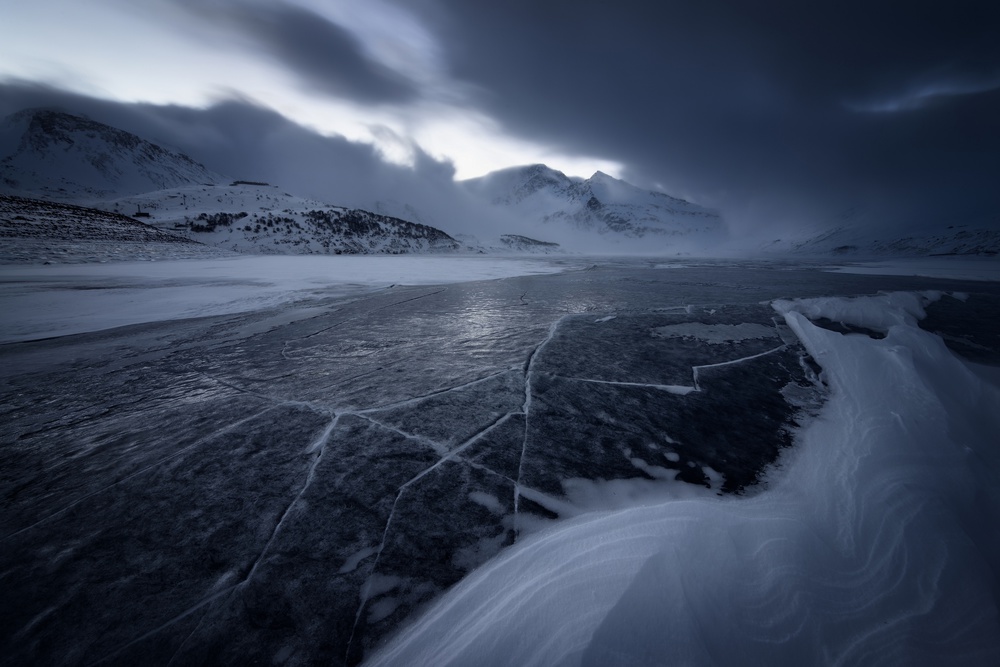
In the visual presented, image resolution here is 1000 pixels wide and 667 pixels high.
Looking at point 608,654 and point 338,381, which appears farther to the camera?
point 338,381

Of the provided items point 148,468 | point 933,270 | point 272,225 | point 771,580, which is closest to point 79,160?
point 272,225

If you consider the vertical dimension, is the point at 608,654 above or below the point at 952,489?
below

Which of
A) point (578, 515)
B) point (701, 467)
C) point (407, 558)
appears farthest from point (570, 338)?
point (407, 558)

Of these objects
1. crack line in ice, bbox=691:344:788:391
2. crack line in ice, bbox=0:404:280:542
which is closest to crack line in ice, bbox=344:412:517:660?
crack line in ice, bbox=0:404:280:542

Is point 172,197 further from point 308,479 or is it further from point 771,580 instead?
point 771,580

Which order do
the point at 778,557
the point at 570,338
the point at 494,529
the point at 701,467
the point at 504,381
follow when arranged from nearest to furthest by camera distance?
the point at 778,557, the point at 494,529, the point at 701,467, the point at 504,381, the point at 570,338

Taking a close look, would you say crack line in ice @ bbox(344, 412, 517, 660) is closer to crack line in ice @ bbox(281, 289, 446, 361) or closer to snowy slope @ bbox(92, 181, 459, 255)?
crack line in ice @ bbox(281, 289, 446, 361)

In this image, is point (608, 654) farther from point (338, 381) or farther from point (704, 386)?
point (338, 381)
